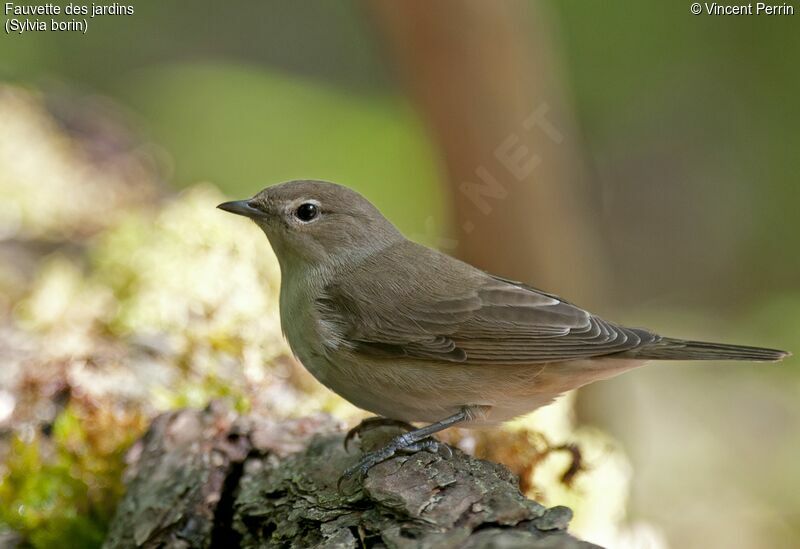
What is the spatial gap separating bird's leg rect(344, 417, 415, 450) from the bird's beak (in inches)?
40.6

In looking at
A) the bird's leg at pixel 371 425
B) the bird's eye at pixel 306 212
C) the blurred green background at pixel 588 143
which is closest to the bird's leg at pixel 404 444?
the bird's leg at pixel 371 425

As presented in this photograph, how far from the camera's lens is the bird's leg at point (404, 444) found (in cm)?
270

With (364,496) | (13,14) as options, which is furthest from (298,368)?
(13,14)

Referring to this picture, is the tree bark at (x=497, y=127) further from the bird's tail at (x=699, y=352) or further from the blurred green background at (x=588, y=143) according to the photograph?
the bird's tail at (x=699, y=352)

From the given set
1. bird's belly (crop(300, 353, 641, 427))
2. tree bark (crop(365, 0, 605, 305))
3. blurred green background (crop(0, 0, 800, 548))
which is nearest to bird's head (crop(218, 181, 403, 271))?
bird's belly (crop(300, 353, 641, 427))

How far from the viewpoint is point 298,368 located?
4125 mm

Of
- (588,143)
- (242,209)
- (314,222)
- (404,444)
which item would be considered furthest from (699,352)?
(588,143)

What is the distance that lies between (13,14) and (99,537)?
7377 millimetres

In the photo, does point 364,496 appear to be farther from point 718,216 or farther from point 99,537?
point 718,216

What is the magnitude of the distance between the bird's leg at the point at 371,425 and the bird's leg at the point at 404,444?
0.63 feet

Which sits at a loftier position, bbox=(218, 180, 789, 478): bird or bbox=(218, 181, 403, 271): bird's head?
bbox=(218, 181, 403, 271): bird's head

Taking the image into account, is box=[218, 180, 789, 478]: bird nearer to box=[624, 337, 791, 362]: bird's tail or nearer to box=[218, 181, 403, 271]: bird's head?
box=[624, 337, 791, 362]: bird's tail

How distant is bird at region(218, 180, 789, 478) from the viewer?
3105mm
